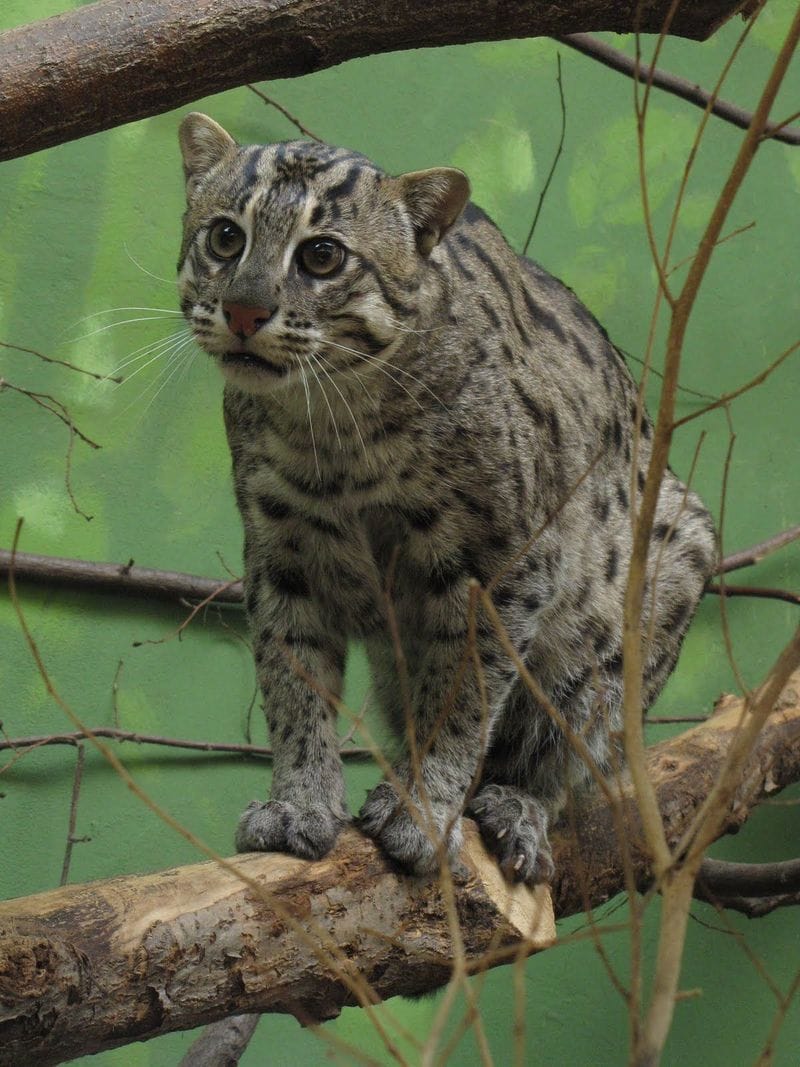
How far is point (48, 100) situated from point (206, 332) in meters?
0.62

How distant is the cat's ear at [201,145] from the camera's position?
342 cm

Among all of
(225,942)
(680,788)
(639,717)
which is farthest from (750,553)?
(639,717)

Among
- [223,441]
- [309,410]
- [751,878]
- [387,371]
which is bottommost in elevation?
[751,878]

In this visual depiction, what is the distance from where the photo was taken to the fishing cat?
3035 mm

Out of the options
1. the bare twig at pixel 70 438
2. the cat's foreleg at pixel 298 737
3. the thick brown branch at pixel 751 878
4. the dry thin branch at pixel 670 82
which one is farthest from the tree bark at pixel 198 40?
the thick brown branch at pixel 751 878

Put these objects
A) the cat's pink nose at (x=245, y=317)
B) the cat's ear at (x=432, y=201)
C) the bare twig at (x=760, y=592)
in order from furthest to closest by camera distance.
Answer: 1. the bare twig at (x=760, y=592)
2. the cat's ear at (x=432, y=201)
3. the cat's pink nose at (x=245, y=317)

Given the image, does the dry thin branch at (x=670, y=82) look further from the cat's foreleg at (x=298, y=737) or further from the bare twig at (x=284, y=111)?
the cat's foreleg at (x=298, y=737)

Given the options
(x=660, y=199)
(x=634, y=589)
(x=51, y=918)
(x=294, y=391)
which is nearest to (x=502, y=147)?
(x=660, y=199)

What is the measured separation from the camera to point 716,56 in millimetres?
5520

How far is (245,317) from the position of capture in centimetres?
289

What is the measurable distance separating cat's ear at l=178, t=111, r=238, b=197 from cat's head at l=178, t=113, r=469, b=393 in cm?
3

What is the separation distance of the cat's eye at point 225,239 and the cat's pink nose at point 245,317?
0.80 feet

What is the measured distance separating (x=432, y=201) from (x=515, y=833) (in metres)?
1.60

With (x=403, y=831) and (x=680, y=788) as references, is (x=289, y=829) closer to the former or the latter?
(x=403, y=831)
